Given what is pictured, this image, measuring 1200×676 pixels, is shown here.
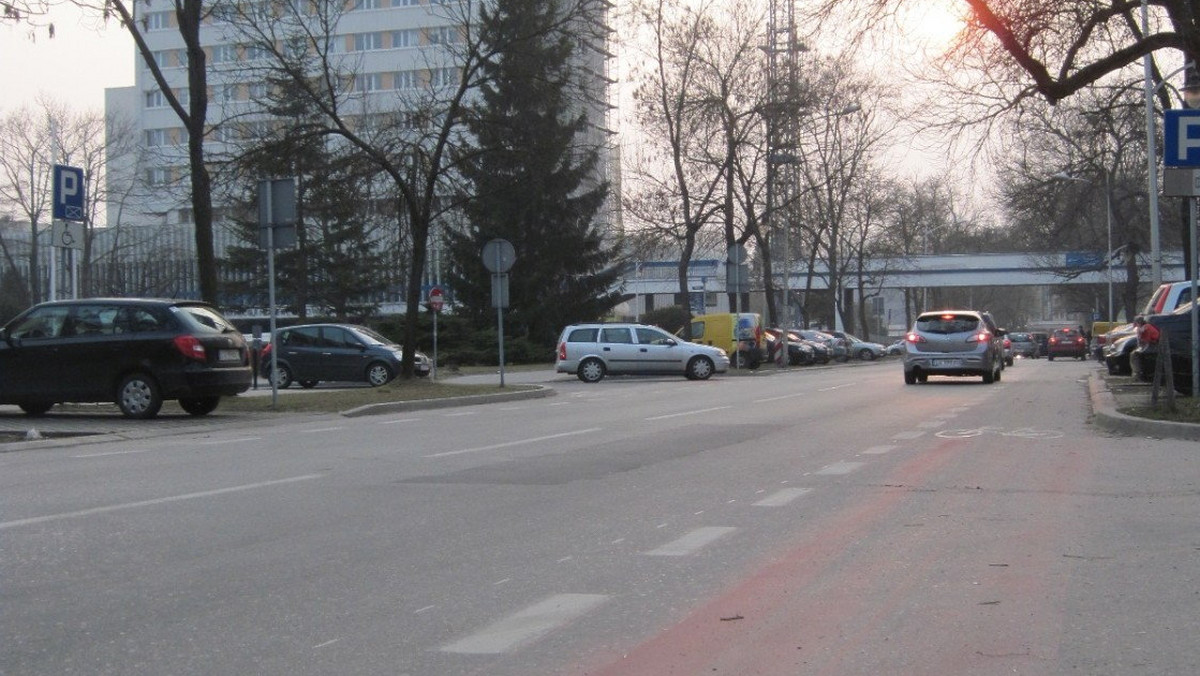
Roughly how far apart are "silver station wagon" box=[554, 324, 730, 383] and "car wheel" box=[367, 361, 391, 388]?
205 inches

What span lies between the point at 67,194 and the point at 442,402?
6.86 metres

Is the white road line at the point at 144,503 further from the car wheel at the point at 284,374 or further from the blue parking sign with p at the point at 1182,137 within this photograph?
the car wheel at the point at 284,374

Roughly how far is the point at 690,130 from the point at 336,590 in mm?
40782

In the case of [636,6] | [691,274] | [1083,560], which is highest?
[636,6]

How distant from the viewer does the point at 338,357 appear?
3186cm

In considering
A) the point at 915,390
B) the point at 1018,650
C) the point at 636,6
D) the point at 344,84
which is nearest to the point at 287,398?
the point at 344,84

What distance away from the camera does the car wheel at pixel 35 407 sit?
17391mm

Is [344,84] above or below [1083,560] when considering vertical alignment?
above

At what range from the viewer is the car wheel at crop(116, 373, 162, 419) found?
17016 millimetres

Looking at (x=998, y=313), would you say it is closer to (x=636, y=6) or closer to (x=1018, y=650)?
(x=636, y=6)

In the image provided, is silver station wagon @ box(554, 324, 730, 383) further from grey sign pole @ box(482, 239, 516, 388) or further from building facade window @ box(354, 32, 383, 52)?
building facade window @ box(354, 32, 383, 52)

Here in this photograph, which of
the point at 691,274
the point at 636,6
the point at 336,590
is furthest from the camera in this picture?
the point at 691,274

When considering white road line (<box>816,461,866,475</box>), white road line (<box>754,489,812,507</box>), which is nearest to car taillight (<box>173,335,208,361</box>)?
white road line (<box>816,461,866,475</box>)

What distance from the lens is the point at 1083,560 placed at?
6.75 metres
